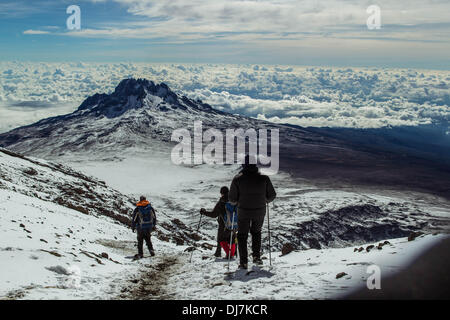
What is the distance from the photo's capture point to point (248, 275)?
9727 millimetres

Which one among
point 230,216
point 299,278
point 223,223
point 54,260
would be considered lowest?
point 54,260

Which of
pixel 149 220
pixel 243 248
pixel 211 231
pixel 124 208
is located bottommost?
pixel 211 231

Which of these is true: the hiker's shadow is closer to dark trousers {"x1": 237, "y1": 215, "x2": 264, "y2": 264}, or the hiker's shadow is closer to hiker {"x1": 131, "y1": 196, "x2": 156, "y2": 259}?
dark trousers {"x1": 237, "y1": 215, "x2": 264, "y2": 264}

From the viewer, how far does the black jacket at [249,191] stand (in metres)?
10.3

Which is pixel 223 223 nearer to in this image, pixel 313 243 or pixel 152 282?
pixel 152 282

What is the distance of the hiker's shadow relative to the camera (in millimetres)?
9500

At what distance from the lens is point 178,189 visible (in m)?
138

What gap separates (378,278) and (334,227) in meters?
94.7

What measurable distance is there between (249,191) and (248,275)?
88.6 inches

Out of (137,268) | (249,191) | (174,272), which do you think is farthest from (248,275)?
(137,268)

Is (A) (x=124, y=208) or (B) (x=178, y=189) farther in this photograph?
(B) (x=178, y=189)

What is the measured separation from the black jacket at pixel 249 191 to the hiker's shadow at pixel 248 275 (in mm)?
1544
